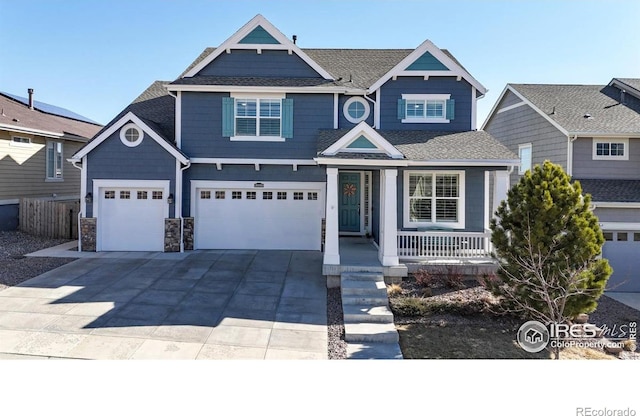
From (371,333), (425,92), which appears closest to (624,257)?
(425,92)

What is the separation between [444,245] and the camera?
10.7 meters

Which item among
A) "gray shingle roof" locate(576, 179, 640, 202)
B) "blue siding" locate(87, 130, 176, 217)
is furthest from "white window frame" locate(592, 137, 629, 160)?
"blue siding" locate(87, 130, 176, 217)

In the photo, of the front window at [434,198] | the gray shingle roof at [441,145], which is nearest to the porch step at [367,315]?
the gray shingle roof at [441,145]

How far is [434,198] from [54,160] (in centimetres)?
1613

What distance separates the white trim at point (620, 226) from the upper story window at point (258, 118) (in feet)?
30.7

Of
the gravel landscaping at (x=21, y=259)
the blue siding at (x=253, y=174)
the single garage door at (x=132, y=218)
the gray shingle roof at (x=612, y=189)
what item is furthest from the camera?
the blue siding at (x=253, y=174)

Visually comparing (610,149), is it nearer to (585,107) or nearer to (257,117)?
(585,107)

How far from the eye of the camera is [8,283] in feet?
28.4

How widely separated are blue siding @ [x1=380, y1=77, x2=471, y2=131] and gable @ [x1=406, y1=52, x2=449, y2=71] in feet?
0.96

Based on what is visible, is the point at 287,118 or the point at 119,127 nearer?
the point at 119,127

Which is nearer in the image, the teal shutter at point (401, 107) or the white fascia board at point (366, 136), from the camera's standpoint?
the white fascia board at point (366, 136)

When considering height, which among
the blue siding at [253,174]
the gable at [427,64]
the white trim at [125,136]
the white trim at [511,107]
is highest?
the gable at [427,64]

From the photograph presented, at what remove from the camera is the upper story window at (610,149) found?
12406 millimetres

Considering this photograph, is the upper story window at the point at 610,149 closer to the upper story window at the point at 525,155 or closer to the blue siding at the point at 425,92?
the upper story window at the point at 525,155
